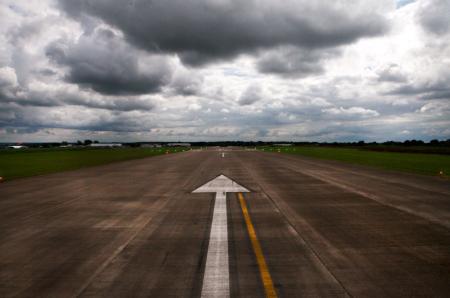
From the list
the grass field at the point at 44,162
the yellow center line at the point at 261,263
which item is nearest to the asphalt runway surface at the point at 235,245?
the yellow center line at the point at 261,263

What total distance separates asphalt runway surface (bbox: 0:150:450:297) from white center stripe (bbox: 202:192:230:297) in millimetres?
86

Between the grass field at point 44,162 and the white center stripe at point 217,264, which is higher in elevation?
the white center stripe at point 217,264

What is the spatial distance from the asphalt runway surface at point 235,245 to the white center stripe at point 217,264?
0.09m

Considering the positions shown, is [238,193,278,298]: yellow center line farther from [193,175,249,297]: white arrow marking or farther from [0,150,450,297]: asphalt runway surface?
[193,175,249,297]: white arrow marking

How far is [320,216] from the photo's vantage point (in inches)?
353

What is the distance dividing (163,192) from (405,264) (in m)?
9.99

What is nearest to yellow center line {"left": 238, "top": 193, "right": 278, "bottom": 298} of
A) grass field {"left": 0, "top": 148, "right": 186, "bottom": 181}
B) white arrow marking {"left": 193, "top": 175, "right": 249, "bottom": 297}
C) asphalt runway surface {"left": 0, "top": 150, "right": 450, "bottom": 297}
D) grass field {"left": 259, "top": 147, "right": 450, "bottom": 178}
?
asphalt runway surface {"left": 0, "top": 150, "right": 450, "bottom": 297}

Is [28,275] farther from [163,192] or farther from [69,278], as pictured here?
[163,192]

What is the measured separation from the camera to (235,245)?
634 cm

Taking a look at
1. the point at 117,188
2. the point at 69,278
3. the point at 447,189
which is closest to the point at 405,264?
→ the point at 69,278

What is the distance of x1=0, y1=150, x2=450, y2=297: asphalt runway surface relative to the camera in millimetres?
4617

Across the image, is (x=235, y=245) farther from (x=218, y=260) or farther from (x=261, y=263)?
(x=261, y=263)

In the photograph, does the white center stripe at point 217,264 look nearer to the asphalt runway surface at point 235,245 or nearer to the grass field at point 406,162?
the asphalt runway surface at point 235,245

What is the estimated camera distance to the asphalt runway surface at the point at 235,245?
15.1ft
